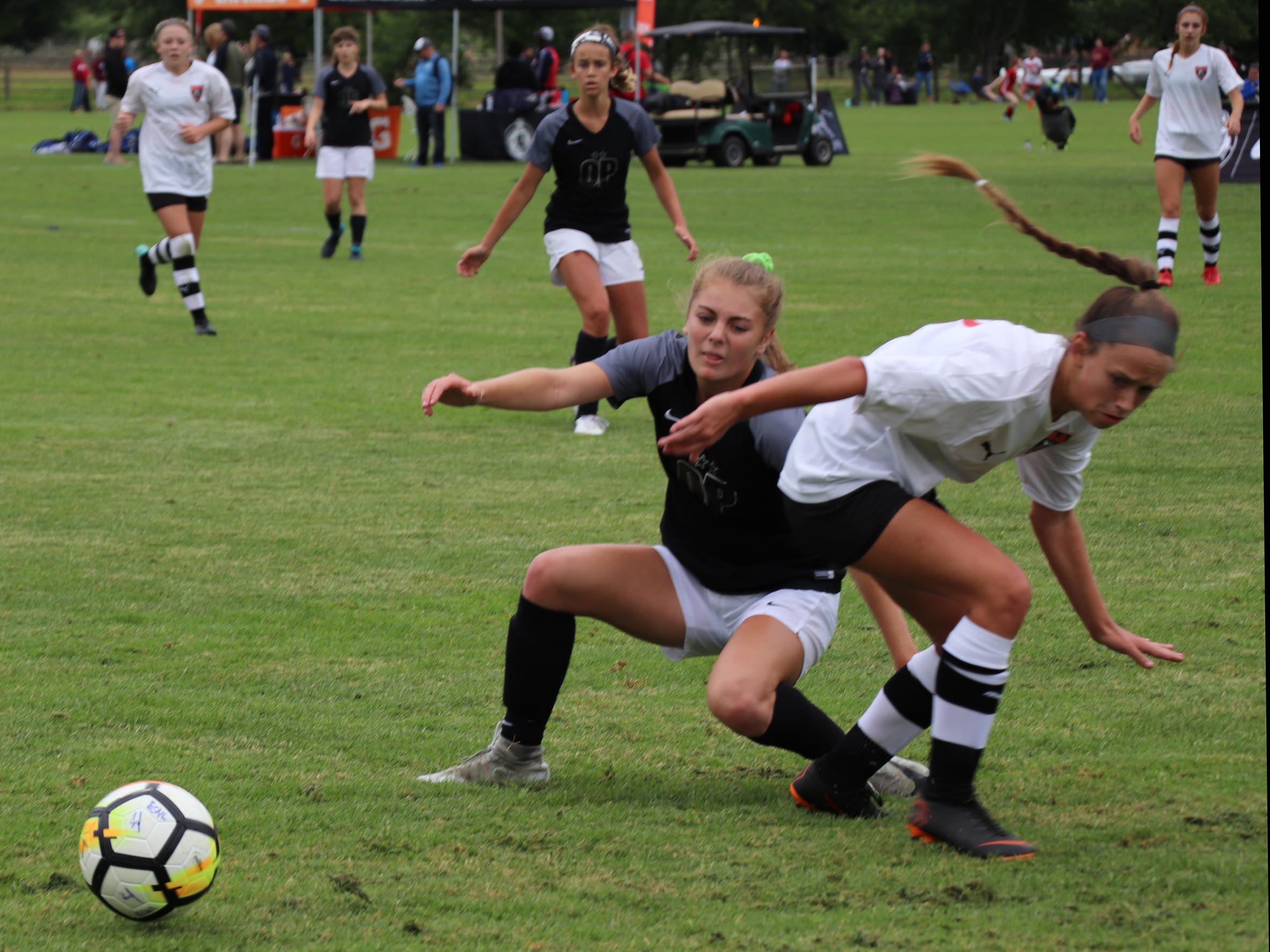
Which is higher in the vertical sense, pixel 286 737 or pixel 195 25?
pixel 195 25

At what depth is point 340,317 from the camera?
12.4 m

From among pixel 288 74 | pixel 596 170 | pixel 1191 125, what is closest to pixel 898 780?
pixel 596 170

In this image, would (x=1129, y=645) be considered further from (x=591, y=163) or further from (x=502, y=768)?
(x=591, y=163)

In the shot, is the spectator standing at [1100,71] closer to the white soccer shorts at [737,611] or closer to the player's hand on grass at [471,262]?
the player's hand on grass at [471,262]

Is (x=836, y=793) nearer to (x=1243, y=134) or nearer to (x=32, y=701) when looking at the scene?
(x=32, y=701)

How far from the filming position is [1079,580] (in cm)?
388

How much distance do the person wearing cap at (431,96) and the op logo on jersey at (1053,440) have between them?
80.6ft

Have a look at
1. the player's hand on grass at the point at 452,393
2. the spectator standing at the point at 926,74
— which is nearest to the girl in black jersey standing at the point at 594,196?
the player's hand on grass at the point at 452,393

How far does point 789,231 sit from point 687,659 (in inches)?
523

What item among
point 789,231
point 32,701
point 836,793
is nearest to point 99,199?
point 789,231

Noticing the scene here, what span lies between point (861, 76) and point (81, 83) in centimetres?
2895

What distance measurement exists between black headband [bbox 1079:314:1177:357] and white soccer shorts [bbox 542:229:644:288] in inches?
209

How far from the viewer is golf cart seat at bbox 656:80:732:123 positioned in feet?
91.2

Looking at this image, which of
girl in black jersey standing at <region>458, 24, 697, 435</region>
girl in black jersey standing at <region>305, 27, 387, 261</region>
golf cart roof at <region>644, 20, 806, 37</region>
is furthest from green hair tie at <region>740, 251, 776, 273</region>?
golf cart roof at <region>644, 20, 806, 37</region>
